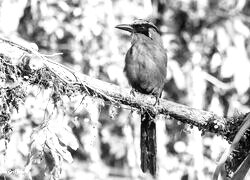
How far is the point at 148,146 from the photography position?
158 inches

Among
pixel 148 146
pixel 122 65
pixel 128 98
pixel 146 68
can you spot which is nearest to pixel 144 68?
pixel 146 68

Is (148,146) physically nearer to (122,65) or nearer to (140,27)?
(122,65)

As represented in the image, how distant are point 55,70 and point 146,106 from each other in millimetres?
636

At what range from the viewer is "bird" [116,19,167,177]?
396cm

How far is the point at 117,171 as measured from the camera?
5.74 meters

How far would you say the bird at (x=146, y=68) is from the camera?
3.96 meters

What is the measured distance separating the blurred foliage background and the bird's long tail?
0.23m

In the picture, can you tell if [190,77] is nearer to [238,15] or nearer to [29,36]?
[238,15]

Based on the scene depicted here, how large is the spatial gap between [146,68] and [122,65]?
43 cm

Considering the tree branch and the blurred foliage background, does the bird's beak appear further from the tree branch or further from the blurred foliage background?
the tree branch

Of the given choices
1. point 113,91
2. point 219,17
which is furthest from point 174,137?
point 113,91

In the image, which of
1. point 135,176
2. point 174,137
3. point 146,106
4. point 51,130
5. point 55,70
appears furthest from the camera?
point 174,137

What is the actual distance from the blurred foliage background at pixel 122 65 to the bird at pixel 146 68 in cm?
22

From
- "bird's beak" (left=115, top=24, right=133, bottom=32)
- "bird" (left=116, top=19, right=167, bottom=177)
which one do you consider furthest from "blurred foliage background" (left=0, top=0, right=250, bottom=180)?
"bird" (left=116, top=19, right=167, bottom=177)
